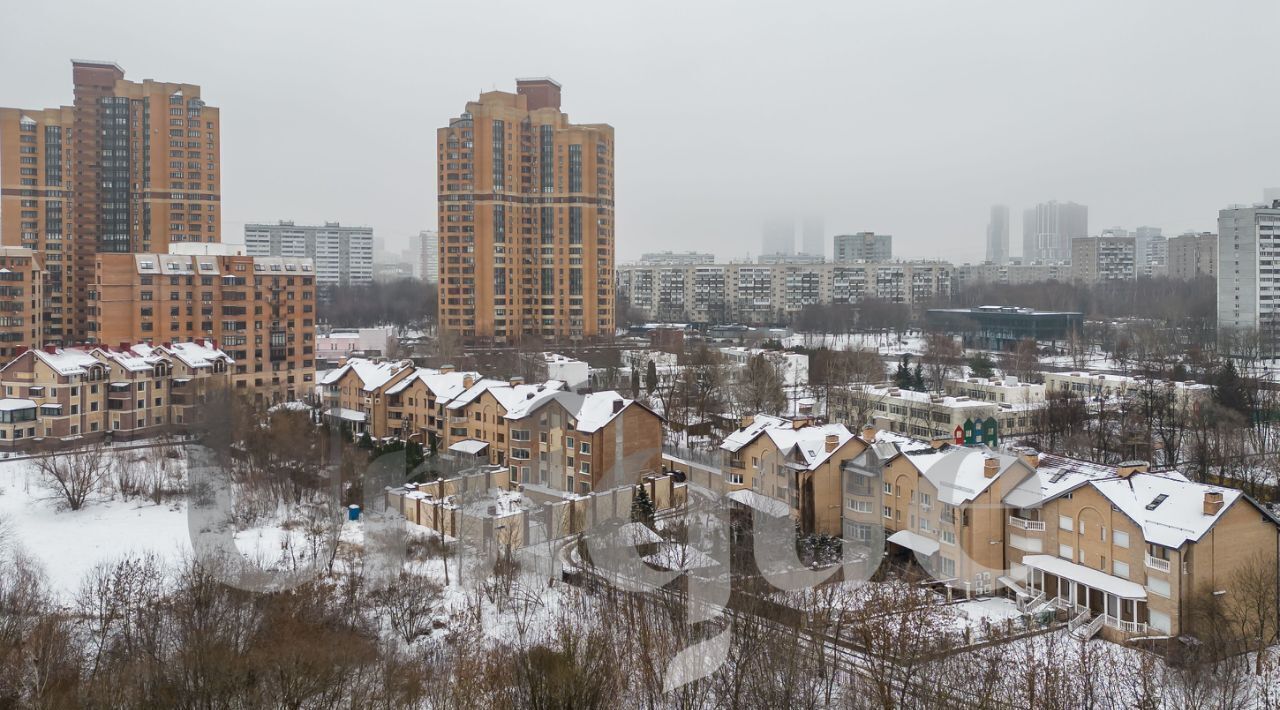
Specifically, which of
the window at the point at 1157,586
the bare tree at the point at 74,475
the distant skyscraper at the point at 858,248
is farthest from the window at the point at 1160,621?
the distant skyscraper at the point at 858,248

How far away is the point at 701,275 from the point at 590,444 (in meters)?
28.1

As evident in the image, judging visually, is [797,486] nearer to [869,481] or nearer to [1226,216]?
[869,481]

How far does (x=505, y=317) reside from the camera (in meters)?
23.1

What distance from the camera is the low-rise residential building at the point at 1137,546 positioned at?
262 inches

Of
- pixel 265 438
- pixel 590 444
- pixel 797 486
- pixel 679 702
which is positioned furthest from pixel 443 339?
pixel 679 702

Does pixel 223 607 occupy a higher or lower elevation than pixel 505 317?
lower

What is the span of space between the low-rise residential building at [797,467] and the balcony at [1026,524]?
69.8 inches

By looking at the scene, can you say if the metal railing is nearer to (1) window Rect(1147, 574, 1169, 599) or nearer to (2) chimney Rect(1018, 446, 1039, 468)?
(1) window Rect(1147, 574, 1169, 599)

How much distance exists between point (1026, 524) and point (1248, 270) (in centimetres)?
2170

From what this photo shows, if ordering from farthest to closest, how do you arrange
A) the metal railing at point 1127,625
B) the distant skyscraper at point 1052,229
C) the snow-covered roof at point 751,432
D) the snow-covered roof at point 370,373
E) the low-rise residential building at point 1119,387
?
1. the distant skyscraper at point 1052,229
2. the low-rise residential building at point 1119,387
3. the snow-covered roof at point 370,373
4. the snow-covered roof at point 751,432
5. the metal railing at point 1127,625

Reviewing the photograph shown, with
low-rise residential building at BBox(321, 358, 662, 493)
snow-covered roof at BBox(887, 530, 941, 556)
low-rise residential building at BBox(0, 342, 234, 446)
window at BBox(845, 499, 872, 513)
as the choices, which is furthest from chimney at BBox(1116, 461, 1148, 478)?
low-rise residential building at BBox(0, 342, 234, 446)

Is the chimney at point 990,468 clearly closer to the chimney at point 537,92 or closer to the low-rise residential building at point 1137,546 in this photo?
the low-rise residential building at point 1137,546

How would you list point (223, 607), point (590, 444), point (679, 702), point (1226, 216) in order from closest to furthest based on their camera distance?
1. point (679, 702)
2. point (223, 607)
3. point (590, 444)
4. point (1226, 216)

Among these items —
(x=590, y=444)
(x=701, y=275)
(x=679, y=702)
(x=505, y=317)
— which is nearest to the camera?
(x=679, y=702)
